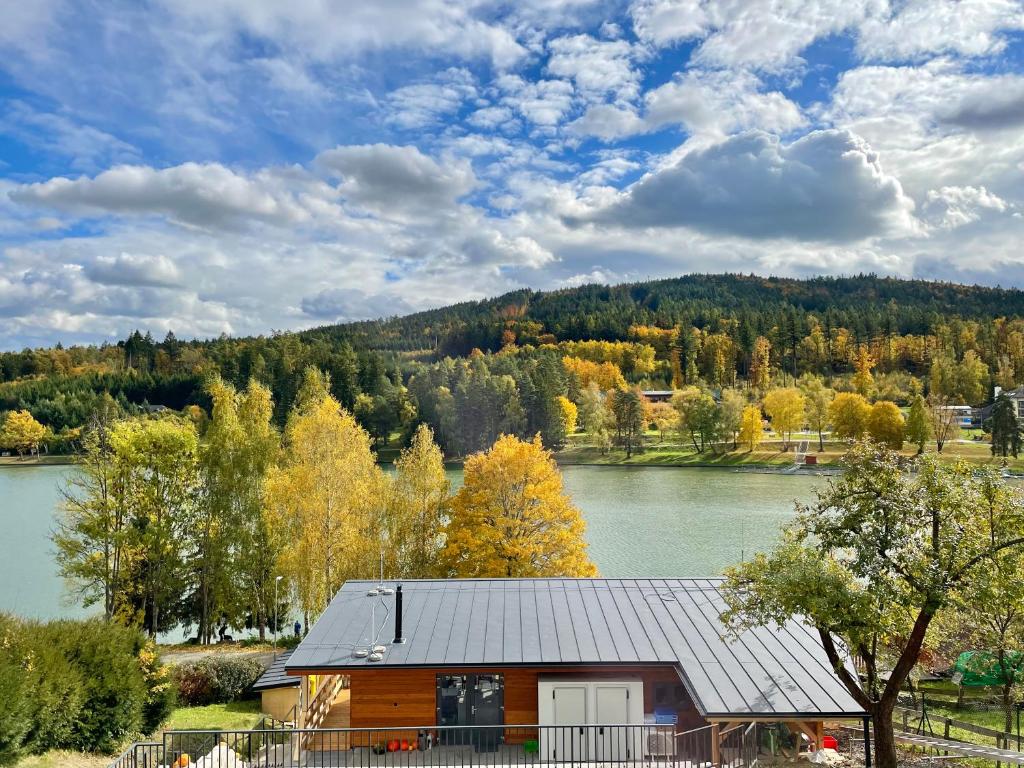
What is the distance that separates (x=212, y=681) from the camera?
18.6 meters

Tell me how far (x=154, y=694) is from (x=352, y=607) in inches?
176

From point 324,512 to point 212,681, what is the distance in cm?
727

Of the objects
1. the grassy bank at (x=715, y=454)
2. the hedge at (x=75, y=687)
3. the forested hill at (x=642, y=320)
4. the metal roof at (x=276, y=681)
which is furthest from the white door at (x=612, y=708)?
the forested hill at (x=642, y=320)

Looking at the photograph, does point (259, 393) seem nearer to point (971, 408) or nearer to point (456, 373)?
point (456, 373)

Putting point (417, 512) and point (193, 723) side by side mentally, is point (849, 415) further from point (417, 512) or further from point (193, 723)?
point (193, 723)

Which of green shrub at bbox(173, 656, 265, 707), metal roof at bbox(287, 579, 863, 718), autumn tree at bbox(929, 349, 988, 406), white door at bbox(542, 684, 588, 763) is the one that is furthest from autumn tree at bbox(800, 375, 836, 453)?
white door at bbox(542, 684, 588, 763)

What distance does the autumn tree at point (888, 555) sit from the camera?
10.1 metres

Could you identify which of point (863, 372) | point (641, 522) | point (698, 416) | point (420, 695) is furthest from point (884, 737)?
point (863, 372)

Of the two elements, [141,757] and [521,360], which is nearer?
[141,757]

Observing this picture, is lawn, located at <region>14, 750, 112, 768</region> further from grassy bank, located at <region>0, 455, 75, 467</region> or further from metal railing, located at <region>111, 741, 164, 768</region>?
grassy bank, located at <region>0, 455, 75, 467</region>

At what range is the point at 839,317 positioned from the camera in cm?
13600

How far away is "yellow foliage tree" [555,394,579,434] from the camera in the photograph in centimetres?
9094

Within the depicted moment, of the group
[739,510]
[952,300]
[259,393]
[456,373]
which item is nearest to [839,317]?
[952,300]

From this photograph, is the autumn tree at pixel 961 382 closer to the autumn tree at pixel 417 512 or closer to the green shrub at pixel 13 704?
the autumn tree at pixel 417 512
